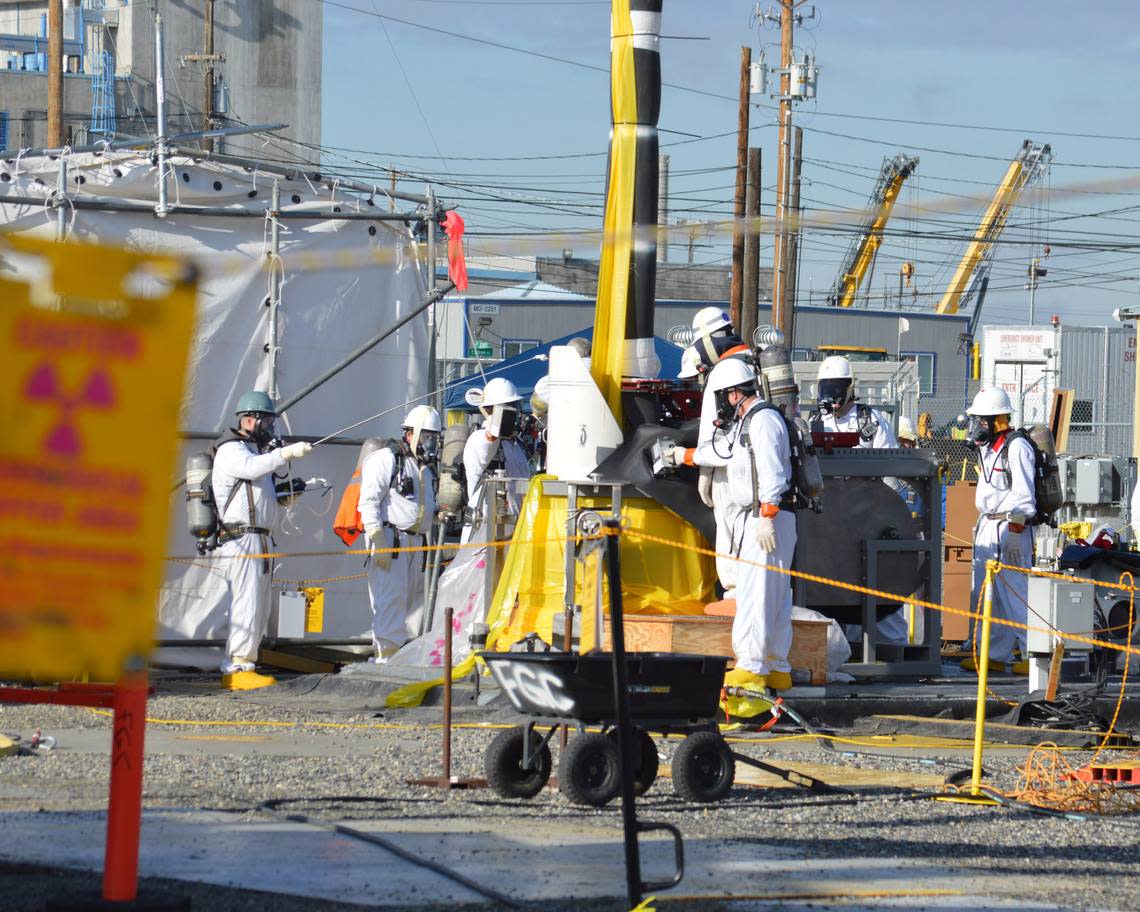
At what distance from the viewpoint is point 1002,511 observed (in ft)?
46.0

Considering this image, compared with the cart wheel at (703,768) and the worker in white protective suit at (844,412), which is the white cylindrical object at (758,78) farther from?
the cart wheel at (703,768)

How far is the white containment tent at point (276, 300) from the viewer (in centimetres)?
1427

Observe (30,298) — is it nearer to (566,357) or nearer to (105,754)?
(105,754)

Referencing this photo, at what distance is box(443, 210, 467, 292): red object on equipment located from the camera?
598 inches

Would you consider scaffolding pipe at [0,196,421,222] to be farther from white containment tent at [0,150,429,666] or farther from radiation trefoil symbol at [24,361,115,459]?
radiation trefoil symbol at [24,361,115,459]

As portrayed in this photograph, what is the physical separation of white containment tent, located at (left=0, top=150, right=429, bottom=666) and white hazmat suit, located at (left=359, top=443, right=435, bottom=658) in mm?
617

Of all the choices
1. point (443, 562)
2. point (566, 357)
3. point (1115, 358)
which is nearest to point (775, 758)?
point (566, 357)

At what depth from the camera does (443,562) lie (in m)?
15.7

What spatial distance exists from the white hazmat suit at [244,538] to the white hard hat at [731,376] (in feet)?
11.9

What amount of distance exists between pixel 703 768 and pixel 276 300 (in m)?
8.02

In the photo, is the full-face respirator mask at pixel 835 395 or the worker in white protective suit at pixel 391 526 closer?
the worker in white protective suit at pixel 391 526

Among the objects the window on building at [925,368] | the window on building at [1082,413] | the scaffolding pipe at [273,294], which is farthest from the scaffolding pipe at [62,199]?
the window on building at [925,368]

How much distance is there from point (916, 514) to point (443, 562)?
463 centimetres

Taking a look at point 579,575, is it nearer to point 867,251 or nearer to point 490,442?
point 490,442
